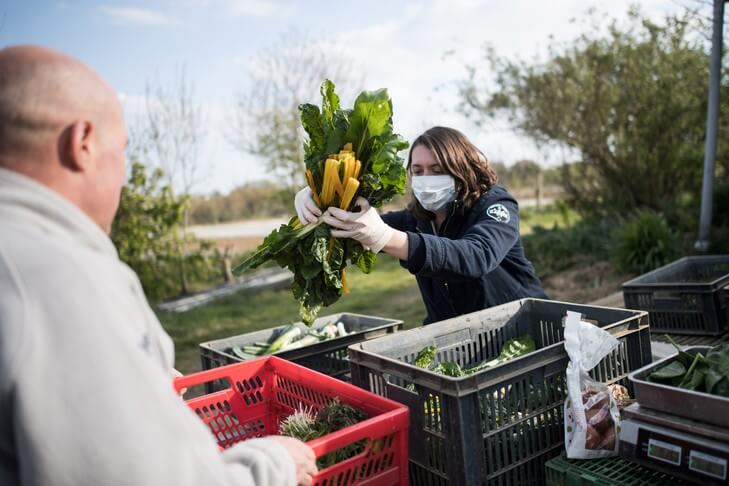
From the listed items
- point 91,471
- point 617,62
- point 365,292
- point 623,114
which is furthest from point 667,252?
point 91,471

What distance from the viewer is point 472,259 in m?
2.63

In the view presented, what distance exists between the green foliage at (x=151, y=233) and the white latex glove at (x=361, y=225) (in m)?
8.08

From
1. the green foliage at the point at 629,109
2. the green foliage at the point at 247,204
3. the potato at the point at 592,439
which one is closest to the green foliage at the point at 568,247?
the green foliage at the point at 629,109

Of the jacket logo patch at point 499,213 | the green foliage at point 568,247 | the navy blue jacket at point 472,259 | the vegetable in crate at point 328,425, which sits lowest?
the green foliage at point 568,247

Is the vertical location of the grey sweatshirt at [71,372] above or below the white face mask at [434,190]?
below

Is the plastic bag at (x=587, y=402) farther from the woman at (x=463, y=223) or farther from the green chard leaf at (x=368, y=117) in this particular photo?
the green chard leaf at (x=368, y=117)

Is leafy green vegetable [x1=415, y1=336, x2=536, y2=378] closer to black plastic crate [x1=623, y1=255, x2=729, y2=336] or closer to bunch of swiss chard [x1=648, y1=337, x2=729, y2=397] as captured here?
bunch of swiss chard [x1=648, y1=337, x2=729, y2=397]

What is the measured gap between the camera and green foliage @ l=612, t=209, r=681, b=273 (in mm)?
8258

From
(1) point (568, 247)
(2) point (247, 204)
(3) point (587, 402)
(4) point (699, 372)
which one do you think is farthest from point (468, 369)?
(2) point (247, 204)

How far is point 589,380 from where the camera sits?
2080 millimetres

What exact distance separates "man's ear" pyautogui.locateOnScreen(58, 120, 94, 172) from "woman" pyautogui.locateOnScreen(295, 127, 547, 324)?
1.40 meters

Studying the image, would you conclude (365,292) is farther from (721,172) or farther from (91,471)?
(91,471)

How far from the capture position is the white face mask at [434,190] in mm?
3156

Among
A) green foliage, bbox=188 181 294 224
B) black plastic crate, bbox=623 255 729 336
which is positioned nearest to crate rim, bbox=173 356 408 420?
black plastic crate, bbox=623 255 729 336
